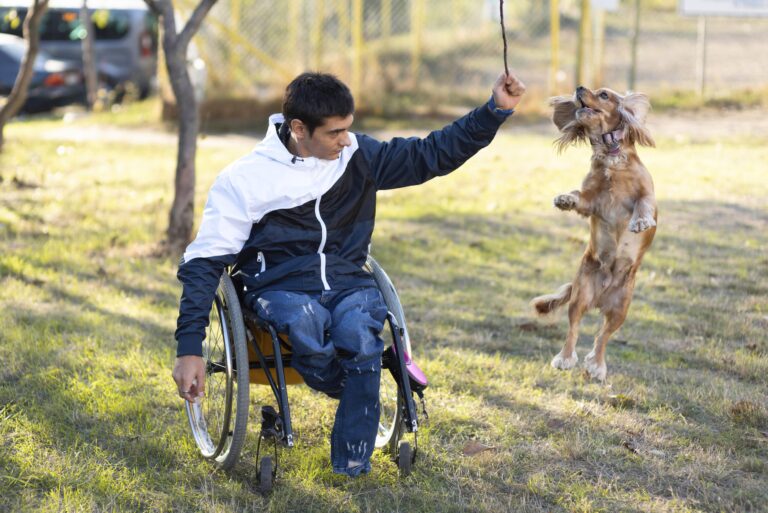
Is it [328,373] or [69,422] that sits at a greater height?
[328,373]

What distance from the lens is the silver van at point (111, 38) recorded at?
16.2m

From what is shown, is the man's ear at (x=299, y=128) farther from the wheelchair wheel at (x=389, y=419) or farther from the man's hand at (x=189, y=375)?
the wheelchair wheel at (x=389, y=419)

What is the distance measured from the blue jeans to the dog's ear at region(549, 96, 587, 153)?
1.04 m

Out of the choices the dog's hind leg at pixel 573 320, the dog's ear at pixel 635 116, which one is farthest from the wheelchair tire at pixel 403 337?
the dog's ear at pixel 635 116

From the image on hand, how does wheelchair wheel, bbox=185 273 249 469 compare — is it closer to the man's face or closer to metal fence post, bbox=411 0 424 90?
the man's face

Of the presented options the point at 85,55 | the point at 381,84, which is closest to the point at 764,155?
the point at 381,84

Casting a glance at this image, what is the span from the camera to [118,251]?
23.9 feet

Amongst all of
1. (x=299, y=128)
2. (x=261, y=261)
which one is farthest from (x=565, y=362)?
(x=299, y=128)

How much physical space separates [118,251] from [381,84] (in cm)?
769

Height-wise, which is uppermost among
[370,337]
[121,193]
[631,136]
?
[631,136]

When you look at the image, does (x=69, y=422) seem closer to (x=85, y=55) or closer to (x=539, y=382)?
(x=539, y=382)

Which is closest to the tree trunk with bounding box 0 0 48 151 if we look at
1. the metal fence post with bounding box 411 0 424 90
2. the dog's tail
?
the dog's tail

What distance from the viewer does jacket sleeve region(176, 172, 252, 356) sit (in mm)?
3537

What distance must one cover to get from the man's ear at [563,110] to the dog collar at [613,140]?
0.48 ft
